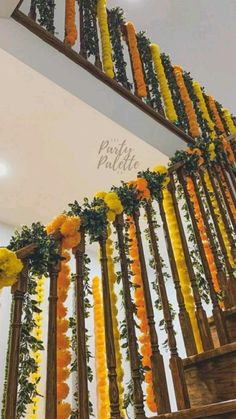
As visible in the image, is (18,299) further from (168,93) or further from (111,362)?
(168,93)

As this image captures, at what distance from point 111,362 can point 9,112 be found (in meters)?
2.15

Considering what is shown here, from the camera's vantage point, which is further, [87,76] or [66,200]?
[66,200]

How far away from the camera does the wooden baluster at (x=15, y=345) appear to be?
3.87 ft

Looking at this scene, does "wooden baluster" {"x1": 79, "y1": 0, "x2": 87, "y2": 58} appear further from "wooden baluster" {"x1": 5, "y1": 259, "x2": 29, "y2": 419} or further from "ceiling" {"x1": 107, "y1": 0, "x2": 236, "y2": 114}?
"wooden baluster" {"x1": 5, "y1": 259, "x2": 29, "y2": 419}

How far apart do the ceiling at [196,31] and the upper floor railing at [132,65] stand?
133cm

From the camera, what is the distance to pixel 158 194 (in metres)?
2.29

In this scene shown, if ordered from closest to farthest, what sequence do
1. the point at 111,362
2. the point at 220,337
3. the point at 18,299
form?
the point at 18,299, the point at 111,362, the point at 220,337

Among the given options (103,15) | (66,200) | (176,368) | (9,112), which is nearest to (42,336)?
(66,200)

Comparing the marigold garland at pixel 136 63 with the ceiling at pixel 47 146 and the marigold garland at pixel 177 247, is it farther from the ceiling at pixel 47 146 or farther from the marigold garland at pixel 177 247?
the marigold garland at pixel 177 247

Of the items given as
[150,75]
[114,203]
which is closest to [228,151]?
[150,75]

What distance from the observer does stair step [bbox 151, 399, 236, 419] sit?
49.9 inches

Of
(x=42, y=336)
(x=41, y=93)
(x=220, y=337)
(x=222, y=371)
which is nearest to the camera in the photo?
(x=222, y=371)

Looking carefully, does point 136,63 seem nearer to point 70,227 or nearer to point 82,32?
point 82,32

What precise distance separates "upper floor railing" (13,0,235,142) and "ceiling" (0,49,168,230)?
0.97ft
